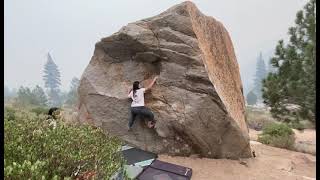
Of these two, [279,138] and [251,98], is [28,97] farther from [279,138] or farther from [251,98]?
[251,98]

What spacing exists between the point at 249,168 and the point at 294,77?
17.8 ft

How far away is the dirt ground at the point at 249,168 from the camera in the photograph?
10.6 metres

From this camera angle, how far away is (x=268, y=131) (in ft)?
63.5

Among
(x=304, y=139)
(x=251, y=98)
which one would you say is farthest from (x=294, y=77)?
(x=251, y=98)

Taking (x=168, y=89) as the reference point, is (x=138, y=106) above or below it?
below

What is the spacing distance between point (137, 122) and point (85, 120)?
1.73 meters

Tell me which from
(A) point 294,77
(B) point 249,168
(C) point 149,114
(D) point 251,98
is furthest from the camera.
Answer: (D) point 251,98

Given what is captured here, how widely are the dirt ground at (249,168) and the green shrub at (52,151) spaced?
4022 millimetres

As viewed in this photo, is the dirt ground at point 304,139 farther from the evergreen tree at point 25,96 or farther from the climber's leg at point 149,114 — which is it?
the evergreen tree at point 25,96

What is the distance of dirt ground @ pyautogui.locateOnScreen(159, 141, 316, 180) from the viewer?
419 inches

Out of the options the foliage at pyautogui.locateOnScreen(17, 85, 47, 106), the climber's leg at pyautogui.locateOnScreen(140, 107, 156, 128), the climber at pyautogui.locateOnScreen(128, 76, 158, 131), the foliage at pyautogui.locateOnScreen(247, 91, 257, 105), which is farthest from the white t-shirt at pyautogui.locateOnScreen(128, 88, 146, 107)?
the foliage at pyautogui.locateOnScreen(247, 91, 257, 105)

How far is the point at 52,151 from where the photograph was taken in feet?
19.6

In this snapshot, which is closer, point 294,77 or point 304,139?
point 294,77

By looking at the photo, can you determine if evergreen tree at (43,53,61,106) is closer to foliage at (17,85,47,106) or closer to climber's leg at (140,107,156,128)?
foliage at (17,85,47,106)
